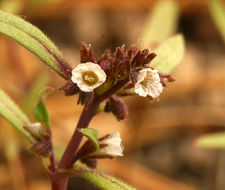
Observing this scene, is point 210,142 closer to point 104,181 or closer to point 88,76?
point 104,181

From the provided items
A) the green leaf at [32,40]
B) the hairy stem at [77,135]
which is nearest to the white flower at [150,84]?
the hairy stem at [77,135]

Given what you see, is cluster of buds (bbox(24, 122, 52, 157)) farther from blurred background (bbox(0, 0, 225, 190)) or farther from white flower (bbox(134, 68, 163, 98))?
blurred background (bbox(0, 0, 225, 190))

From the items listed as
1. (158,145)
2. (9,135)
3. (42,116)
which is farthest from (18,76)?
(42,116)

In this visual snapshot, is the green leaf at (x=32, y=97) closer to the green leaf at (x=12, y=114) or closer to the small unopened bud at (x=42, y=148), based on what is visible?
the green leaf at (x=12, y=114)

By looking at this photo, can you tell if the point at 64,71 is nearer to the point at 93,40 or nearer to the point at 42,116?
the point at 42,116

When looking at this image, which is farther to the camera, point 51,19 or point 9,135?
point 51,19

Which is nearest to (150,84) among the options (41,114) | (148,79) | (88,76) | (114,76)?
(148,79)

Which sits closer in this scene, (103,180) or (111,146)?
(103,180)
